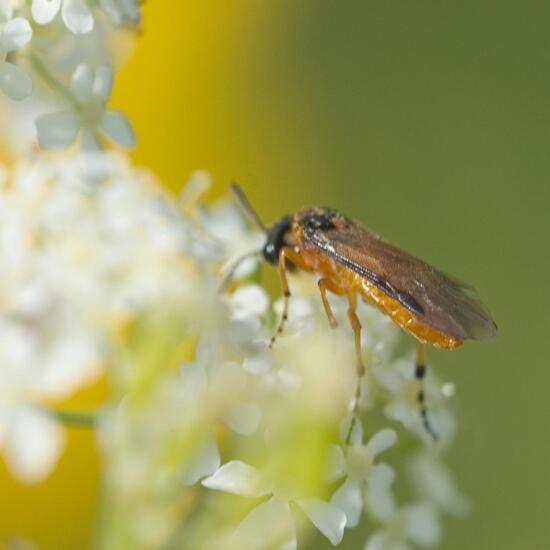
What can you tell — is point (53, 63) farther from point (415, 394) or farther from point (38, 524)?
point (38, 524)

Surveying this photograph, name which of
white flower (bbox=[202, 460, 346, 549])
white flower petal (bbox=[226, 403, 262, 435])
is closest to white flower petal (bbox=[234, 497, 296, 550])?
white flower (bbox=[202, 460, 346, 549])

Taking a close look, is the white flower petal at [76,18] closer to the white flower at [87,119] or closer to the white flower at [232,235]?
the white flower at [87,119]

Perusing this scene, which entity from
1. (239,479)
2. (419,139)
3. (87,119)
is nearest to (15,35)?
(87,119)

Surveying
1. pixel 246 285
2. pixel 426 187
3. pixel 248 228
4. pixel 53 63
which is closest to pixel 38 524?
pixel 248 228

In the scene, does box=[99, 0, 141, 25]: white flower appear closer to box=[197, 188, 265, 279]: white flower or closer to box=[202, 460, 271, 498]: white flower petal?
box=[197, 188, 265, 279]: white flower

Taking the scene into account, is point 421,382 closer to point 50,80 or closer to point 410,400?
point 410,400
